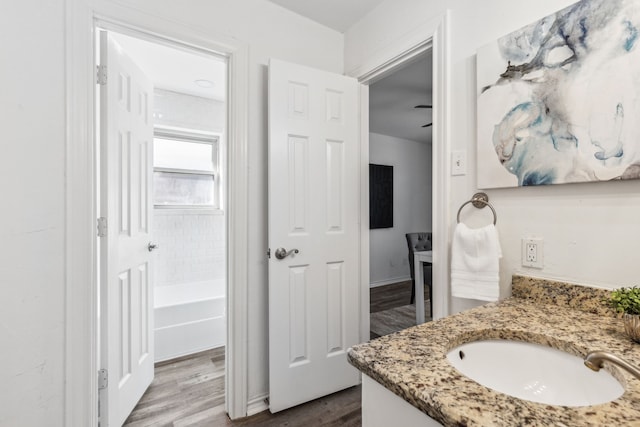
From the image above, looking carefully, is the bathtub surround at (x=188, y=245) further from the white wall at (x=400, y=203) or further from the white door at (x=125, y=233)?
the white wall at (x=400, y=203)

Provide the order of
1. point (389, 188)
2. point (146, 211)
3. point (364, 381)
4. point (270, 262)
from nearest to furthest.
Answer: point (364, 381) < point (270, 262) < point (146, 211) < point (389, 188)

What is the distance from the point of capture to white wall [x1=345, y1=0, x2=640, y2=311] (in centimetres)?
98

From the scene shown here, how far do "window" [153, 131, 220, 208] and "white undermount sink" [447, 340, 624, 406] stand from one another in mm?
3085

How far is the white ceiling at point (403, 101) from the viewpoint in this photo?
281 centimetres

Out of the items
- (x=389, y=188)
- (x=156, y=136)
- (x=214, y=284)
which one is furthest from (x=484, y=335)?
(x=389, y=188)

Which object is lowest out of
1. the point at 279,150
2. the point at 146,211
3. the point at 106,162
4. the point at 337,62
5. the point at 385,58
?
the point at 146,211

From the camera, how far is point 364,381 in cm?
73

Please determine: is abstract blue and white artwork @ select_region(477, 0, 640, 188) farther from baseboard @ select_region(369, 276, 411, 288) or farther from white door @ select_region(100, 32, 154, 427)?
baseboard @ select_region(369, 276, 411, 288)

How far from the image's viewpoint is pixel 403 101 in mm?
3527

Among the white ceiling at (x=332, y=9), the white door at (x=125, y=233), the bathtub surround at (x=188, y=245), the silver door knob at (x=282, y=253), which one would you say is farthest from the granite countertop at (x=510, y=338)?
the bathtub surround at (x=188, y=245)

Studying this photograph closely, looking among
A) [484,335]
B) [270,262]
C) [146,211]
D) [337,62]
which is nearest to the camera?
[484,335]

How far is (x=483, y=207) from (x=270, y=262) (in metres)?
1.13

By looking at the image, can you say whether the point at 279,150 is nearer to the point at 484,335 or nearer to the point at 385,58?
the point at 385,58

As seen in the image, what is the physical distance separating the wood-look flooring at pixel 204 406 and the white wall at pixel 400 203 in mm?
2957
